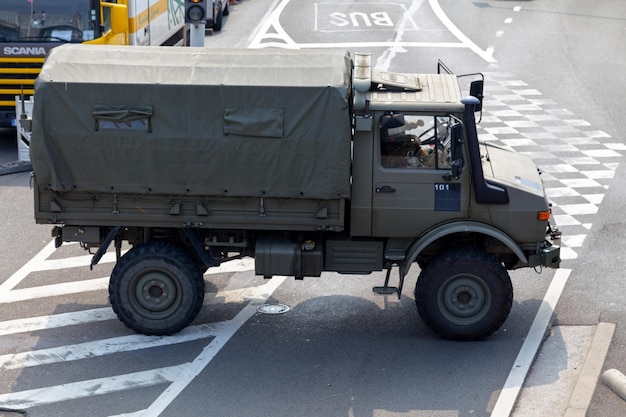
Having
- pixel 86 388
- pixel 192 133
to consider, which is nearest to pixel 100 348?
pixel 86 388

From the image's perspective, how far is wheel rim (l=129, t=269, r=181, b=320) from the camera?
471 inches

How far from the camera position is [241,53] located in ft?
40.3

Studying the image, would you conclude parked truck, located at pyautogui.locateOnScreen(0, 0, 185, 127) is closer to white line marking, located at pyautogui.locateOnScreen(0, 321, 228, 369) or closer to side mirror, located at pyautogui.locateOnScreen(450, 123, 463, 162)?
white line marking, located at pyautogui.locateOnScreen(0, 321, 228, 369)

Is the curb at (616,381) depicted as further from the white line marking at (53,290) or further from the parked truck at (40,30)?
the parked truck at (40,30)

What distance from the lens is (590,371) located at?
1114 centimetres

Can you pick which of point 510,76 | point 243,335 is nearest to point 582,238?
point 243,335

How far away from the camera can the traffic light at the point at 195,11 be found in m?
19.3

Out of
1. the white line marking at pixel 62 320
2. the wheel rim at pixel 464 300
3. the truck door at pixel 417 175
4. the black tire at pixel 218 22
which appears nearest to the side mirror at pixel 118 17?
the white line marking at pixel 62 320

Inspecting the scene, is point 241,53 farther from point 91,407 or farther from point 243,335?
point 91,407

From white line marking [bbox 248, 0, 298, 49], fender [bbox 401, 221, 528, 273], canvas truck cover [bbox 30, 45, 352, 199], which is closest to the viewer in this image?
canvas truck cover [bbox 30, 45, 352, 199]

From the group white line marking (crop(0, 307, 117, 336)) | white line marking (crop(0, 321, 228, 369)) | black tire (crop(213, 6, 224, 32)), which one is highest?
black tire (crop(213, 6, 224, 32))

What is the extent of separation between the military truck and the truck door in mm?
14

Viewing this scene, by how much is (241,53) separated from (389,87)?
181 centimetres

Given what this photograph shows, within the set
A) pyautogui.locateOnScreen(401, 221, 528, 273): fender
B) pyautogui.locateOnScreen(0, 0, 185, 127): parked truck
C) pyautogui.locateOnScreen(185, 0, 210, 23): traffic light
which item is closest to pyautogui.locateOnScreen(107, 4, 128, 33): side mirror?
pyautogui.locateOnScreen(0, 0, 185, 127): parked truck
